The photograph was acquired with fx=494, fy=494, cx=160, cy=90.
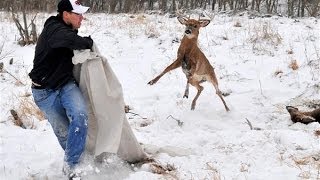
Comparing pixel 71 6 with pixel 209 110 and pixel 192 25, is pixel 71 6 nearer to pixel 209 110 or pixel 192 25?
pixel 192 25

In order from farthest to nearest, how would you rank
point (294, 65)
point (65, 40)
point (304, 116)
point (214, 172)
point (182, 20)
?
1. point (294, 65)
2. point (182, 20)
3. point (304, 116)
4. point (214, 172)
5. point (65, 40)

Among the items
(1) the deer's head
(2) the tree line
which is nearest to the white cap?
(1) the deer's head

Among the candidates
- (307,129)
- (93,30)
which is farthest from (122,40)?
(307,129)

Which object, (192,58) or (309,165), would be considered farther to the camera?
(192,58)

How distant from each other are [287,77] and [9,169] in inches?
210

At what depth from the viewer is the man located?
4.55m

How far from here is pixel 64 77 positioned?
4.64m

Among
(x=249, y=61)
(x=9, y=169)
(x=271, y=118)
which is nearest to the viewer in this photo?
(x=9, y=169)

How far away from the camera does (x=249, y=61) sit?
9.97 meters

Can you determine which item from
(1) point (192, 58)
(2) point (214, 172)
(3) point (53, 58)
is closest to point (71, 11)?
(3) point (53, 58)

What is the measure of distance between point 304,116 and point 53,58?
11.8 feet

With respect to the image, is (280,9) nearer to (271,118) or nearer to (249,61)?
(249,61)

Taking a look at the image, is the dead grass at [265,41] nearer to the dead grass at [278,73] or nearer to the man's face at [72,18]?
the dead grass at [278,73]

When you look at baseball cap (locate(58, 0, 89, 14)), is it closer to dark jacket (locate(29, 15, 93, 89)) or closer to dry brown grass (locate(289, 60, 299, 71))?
dark jacket (locate(29, 15, 93, 89))
